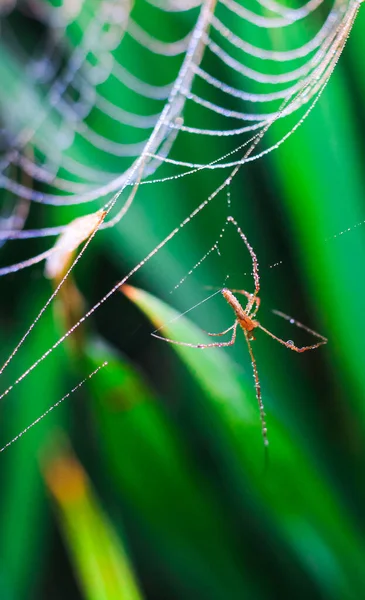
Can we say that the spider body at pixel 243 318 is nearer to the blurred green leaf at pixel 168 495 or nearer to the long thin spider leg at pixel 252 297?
the long thin spider leg at pixel 252 297

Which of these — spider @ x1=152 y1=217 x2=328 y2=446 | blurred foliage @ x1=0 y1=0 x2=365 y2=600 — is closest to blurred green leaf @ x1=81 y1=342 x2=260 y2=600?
blurred foliage @ x1=0 y1=0 x2=365 y2=600

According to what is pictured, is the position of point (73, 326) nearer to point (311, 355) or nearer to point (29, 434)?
point (29, 434)

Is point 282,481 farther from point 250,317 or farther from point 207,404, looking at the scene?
point 250,317

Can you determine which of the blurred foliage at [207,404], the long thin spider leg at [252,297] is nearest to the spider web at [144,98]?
the blurred foliage at [207,404]

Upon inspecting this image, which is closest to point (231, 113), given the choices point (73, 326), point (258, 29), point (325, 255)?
point (258, 29)

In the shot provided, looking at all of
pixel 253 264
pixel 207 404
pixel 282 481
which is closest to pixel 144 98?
pixel 253 264
